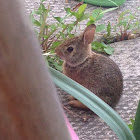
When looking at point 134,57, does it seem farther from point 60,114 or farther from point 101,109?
point 60,114

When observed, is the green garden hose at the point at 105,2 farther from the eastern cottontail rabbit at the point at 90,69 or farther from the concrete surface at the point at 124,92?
the eastern cottontail rabbit at the point at 90,69

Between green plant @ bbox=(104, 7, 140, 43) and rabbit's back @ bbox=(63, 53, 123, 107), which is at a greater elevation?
green plant @ bbox=(104, 7, 140, 43)

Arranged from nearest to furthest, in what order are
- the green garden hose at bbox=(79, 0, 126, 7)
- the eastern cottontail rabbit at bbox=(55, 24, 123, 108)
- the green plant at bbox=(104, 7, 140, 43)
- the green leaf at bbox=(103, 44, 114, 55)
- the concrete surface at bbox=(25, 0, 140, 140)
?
1. the concrete surface at bbox=(25, 0, 140, 140)
2. the eastern cottontail rabbit at bbox=(55, 24, 123, 108)
3. the green leaf at bbox=(103, 44, 114, 55)
4. the green plant at bbox=(104, 7, 140, 43)
5. the green garden hose at bbox=(79, 0, 126, 7)

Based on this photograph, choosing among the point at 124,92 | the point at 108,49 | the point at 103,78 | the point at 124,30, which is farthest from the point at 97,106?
the point at 124,30

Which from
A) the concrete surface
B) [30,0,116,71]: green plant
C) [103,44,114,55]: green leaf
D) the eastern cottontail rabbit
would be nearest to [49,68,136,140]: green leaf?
the concrete surface

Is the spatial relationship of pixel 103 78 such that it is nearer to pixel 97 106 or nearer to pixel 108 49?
pixel 108 49

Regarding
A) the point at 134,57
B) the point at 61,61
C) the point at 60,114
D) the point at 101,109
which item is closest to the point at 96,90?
the point at 61,61

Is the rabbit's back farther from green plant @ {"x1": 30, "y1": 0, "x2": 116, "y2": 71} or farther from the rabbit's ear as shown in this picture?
green plant @ {"x1": 30, "y1": 0, "x2": 116, "y2": 71}
